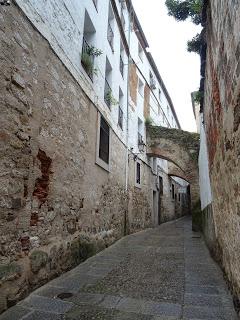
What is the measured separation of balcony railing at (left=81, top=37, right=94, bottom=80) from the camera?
18.7ft

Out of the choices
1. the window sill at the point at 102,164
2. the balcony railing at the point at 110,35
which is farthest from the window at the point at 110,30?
the window sill at the point at 102,164

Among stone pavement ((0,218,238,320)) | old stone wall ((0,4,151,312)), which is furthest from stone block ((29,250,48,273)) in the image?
stone pavement ((0,218,238,320))

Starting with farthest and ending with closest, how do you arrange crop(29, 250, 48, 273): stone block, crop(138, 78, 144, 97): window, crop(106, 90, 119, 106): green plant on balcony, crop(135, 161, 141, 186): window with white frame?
crop(138, 78, 144, 97): window, crop(135, 161, 141, 186): window with white frame, crop(106, 90, 119, 106): green plant on balcony, crop(29, 250, 48, 273): stone block

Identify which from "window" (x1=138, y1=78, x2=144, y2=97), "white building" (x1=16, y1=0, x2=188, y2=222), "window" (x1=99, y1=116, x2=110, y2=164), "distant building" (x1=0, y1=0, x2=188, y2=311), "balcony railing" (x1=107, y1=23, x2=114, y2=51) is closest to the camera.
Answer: "distant building" (x1=0, y1=0, x2=188, y2=311)

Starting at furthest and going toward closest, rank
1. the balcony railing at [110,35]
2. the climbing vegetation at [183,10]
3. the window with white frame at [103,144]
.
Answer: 1. the balcony railing at [110,35]
2. the climbing vegetation at [183,10]
3. the window with white frame at [103,144]

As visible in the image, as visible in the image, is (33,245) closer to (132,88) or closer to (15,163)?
(15,163)

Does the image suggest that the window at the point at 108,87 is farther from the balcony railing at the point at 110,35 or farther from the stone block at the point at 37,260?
the stone block at the point at 37,260

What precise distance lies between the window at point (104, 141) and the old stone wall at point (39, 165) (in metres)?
0.72

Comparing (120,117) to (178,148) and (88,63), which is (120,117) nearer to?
(88,63)

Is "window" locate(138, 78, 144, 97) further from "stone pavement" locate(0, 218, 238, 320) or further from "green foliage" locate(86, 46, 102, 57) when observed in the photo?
"stone pavement" locate(0, 218, 238, 320)

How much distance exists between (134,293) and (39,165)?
205 cm

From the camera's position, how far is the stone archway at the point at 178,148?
11.6 meters

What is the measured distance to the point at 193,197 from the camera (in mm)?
10836

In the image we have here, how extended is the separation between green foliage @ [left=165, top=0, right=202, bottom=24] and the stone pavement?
5936mm
